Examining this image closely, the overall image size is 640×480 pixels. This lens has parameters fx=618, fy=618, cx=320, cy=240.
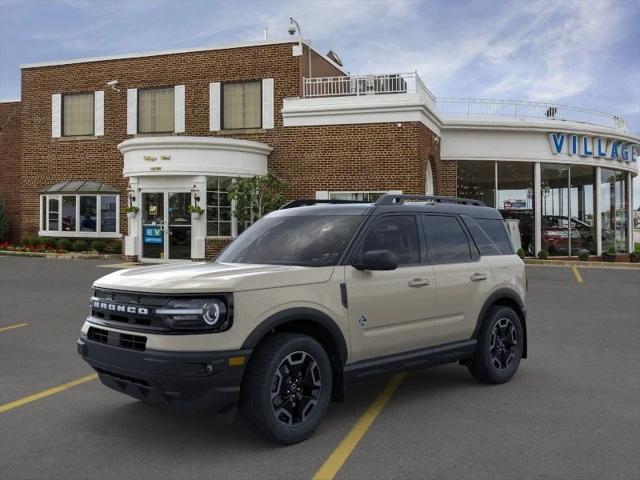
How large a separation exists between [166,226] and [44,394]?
15027mm

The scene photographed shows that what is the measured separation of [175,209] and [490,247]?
1535cm

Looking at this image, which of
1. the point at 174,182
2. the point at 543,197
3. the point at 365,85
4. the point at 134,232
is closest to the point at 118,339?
the point at 174,182

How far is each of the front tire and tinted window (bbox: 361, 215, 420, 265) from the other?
1122 mm

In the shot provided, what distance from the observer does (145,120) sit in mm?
23734

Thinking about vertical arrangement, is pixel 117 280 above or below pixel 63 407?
above

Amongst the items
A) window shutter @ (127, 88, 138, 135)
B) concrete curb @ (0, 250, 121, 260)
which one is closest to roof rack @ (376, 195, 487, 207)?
concrete curb @ (0, 250, 121, 260)

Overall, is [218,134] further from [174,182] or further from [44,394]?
[44,394]

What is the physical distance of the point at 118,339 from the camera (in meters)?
4.43

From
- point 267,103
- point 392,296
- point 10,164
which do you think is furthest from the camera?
point 10,164

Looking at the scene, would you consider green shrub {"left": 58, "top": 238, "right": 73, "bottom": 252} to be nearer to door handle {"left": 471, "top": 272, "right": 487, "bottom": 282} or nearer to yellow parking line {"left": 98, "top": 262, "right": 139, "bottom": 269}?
yellow parking line {"left": 98, "top": 262, "right": 139, "bottom": 269}

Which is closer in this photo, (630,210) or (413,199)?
(413,199)

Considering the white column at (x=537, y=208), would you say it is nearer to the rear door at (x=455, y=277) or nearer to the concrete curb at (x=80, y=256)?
the concrete curb at (x=80, y=256)

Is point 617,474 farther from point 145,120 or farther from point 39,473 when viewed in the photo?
point 145,120

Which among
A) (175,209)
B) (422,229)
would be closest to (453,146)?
(175,209)
